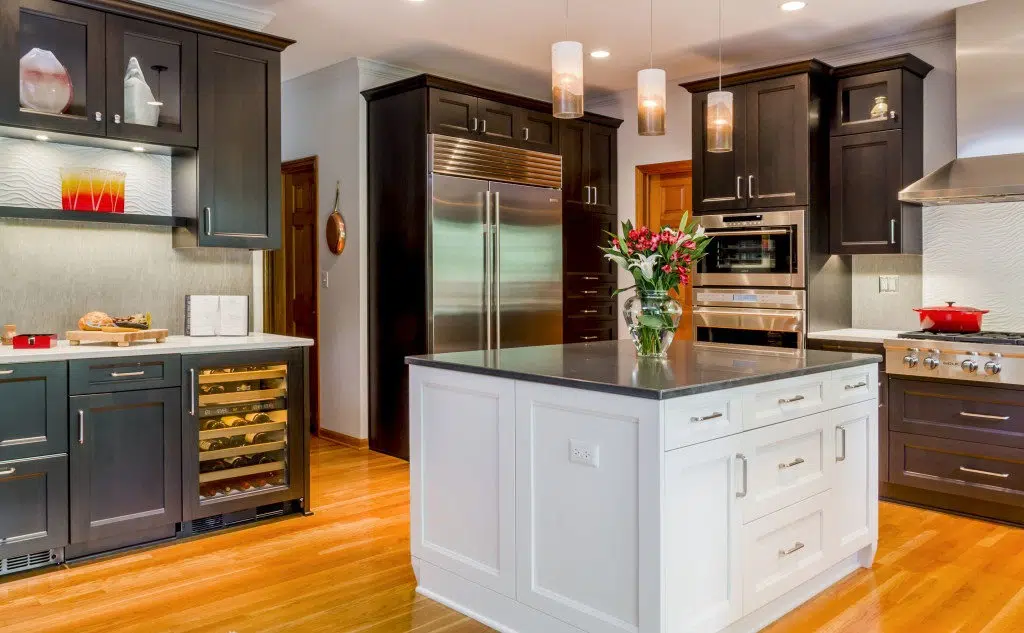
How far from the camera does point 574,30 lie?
15.9 ft

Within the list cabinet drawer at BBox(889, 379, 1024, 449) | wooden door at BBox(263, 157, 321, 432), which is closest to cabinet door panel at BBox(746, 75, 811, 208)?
cabinet drawer at BBox(889, 379, 1024, 449)

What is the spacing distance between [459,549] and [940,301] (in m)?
3.40

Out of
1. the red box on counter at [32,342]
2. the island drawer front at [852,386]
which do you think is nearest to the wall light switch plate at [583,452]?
the island drawer front at [852,386]

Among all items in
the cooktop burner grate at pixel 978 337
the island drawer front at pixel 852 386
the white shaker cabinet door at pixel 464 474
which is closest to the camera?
the white shaker cabinet door at pixel 464 474

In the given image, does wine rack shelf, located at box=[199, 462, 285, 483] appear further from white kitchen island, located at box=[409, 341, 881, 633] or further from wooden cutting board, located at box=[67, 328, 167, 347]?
white kitchen island, located at box=[409, 341, 881, 633]

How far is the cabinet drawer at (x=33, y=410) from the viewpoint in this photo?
3094 millimetres

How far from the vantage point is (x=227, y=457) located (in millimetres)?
3732

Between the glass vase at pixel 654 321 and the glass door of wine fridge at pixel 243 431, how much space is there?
1796 millimetres

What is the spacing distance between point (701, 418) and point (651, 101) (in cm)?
136

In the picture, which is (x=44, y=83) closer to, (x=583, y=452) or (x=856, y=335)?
(x=583, y=452)

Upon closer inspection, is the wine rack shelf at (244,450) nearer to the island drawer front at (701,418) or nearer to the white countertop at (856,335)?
the island drawer front at (701,418)

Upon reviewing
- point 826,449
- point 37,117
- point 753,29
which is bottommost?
point 826,449

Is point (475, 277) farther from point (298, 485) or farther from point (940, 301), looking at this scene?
point (940, 301)

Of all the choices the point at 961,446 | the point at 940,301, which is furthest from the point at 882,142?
the point at 961,446
